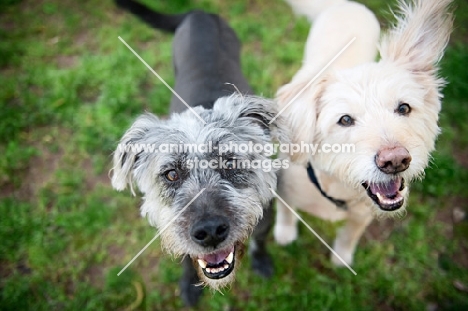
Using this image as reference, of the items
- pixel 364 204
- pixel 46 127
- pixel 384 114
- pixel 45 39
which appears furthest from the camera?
pixel 45 39

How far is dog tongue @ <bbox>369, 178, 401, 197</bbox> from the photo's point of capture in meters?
2.53

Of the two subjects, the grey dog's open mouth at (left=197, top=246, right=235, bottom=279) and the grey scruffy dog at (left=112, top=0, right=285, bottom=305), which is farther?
the grey dog's open mouth at (left=197, top=246, right=235, bottom=279)

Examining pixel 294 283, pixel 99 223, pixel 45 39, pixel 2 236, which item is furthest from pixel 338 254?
pixel 45 39

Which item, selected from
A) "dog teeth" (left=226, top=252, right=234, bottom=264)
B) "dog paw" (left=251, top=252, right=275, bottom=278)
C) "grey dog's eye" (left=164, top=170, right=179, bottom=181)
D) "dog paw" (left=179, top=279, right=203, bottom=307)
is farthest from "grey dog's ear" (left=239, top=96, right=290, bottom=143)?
"dog paw" (left=179, top=279, right=203, bottom=307)

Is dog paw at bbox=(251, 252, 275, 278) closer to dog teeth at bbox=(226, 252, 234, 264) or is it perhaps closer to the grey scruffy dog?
the grey scruffy dog

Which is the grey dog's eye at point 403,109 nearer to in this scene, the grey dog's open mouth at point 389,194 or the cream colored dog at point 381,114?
the cream colored dog at point 381,114

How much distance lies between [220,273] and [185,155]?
87cm

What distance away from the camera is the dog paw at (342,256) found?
382cm

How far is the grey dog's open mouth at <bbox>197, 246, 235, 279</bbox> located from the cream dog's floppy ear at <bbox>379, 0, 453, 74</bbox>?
191 centimetres

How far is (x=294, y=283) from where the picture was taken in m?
3.87

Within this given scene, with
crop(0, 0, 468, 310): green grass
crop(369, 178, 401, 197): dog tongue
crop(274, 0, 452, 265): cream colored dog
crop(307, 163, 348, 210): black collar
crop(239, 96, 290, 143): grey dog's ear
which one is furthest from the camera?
crop(0, 0, 468, 310): green grass

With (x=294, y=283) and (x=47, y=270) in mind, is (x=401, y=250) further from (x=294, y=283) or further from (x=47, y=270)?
(x=47, y=270)

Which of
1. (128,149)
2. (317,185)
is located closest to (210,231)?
(128,149)

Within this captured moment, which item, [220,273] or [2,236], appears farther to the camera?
[2,236]
